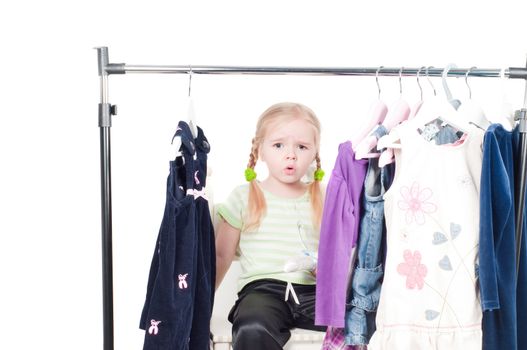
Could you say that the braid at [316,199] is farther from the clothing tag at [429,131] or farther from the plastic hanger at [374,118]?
the clothing tag at [429,131]

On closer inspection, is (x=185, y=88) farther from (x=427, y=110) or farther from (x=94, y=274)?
(x=427, y=110)

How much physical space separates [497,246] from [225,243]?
110 centimetres

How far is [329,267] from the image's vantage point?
2537 mm

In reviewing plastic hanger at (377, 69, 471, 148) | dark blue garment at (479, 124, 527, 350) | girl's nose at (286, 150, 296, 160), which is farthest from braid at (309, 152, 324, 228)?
dark blue garment at (479, 124, 527, 350)

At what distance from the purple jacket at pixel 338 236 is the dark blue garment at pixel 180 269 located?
413 mm

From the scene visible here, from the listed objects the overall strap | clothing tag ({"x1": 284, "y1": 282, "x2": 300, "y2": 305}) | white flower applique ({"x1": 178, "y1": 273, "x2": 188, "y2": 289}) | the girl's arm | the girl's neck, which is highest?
the overall strap

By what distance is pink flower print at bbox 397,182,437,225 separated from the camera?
2.49 m

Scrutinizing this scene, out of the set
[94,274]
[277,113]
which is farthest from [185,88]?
[94,274]

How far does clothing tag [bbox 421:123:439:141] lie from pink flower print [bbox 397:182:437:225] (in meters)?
0.17

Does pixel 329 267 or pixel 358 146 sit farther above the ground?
pixel 358 146

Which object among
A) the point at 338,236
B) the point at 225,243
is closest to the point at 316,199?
the point at 225,243

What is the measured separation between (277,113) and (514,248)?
1062 mm

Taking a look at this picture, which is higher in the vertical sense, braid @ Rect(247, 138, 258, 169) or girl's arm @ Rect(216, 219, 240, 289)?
braid @ Rect(247, 138, 258, 169)

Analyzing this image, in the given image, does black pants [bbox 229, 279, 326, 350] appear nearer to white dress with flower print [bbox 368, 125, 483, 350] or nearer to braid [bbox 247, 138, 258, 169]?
white dress with flower print [bbox 368, 125, 483, 350]
